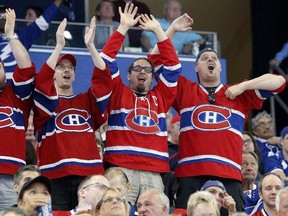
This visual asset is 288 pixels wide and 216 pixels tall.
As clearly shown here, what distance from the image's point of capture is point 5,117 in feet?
37.9

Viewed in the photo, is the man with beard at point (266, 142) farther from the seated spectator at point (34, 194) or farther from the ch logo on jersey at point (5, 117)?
the seated spectator at point (34, 194)

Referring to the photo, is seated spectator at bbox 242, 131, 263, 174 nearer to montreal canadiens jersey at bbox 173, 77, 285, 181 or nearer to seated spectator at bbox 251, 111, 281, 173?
seated spectator at bbox 251, 111, 281, 173

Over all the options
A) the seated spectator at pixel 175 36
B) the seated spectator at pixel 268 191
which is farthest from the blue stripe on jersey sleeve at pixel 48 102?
the seated spectator at pixel 175 36

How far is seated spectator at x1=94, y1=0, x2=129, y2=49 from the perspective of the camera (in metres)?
15.1

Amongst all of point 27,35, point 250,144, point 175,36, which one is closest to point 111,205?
point 250,144

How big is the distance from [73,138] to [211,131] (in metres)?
1.27

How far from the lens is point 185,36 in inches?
619

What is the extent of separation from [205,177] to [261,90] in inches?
39.9

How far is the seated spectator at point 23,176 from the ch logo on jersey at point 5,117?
75 centimetres

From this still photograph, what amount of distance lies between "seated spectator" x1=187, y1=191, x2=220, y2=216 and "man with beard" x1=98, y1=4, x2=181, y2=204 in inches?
41.9

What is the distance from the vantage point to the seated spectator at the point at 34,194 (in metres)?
9.89

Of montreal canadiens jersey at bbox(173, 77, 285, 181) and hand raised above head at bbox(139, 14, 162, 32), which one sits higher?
hand raised above head at bbox(139, 14, 162, 32)

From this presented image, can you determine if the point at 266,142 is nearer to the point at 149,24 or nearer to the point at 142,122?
the point at 149,24

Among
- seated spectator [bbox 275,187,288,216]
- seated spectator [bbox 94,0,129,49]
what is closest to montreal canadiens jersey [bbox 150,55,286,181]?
seated spectator [bbox 275,187,288,216]
